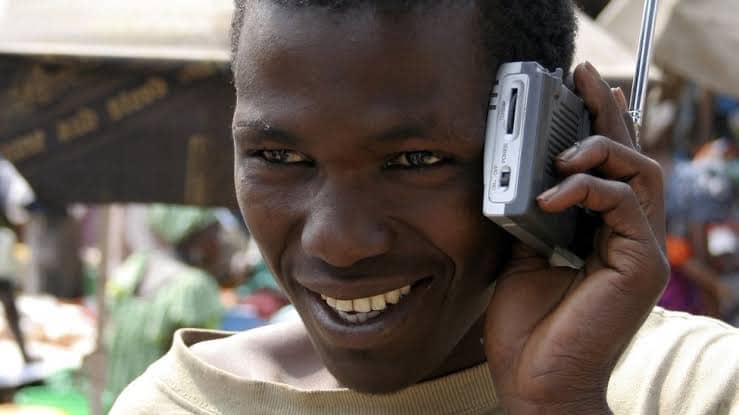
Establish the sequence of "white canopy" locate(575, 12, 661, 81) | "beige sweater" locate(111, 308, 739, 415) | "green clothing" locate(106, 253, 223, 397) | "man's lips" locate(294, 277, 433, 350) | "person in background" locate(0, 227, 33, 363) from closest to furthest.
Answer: "man's lips" locate(294, 277, 433, 350)
"beige sweater" locate(111, 308, 739, 415)
"white canopy" locate(575, 12, 661, 81)
"green clothing" locate(106, 253, 223, 397)
"person in background" locate(0, 227, 33, 363)

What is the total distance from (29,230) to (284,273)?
Answer: 9320 millimetres

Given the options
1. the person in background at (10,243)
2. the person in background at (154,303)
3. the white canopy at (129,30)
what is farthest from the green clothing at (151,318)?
the white canopy at (129,30)

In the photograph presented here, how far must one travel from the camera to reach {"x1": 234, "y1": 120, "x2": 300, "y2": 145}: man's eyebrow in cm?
154

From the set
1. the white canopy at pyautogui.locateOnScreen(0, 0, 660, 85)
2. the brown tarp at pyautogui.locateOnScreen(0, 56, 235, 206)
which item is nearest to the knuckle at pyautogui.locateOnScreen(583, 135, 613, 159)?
the white canopy at pyautogui.locateOnScreen(0, 0, 660, 85)

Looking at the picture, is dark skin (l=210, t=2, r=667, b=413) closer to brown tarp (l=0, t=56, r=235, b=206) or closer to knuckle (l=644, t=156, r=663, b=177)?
knuckle (l=644, t=156, r=663, b=177)

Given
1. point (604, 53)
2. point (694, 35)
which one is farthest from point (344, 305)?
point (694, 35)

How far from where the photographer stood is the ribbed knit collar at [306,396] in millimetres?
1767

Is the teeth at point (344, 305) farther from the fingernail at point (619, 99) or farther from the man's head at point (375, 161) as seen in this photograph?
the fingernail at point (619, 99)

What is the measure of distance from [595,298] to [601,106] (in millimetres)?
300

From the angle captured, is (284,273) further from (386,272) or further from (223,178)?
(223,178)

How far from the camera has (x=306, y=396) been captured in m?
1.81

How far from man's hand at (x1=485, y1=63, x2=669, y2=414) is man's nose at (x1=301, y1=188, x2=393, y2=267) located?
23 cm

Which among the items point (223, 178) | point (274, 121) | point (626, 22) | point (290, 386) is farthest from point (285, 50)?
point (626, 22)

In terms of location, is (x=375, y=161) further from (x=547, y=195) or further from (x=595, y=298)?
(x=595, y=298)
